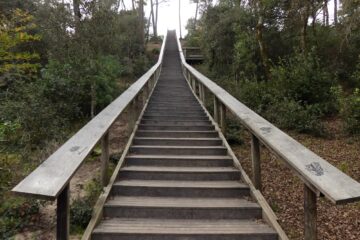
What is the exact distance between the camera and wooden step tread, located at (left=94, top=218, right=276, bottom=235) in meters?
3.20

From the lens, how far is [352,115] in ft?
23.1

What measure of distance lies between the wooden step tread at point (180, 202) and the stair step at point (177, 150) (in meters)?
1.28

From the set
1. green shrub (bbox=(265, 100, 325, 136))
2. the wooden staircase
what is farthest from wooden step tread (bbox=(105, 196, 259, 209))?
green shrub (bbox=(265, 100, 325, 136))

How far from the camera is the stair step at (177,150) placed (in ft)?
16.8

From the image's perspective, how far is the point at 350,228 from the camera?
3.81m

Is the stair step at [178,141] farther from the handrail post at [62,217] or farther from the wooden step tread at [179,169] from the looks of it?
the handrail post at [62,217]

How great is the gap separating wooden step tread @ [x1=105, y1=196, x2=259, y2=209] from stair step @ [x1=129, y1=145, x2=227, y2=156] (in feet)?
4.21

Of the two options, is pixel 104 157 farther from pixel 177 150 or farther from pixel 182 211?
pixel 177 150

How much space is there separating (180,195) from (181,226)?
2.14ft

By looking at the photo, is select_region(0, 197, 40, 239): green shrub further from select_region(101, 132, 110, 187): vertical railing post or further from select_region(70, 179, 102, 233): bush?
select_region(101, 132, 110, 187): vertical railing post

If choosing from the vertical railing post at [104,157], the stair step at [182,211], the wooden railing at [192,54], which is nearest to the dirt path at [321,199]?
the stair step at [182,211]

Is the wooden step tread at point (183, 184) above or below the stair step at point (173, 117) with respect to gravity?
below

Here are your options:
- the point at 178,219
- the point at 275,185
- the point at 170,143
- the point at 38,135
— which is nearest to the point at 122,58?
the point at 38,135

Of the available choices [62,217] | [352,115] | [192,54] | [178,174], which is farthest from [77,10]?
[192,54]
